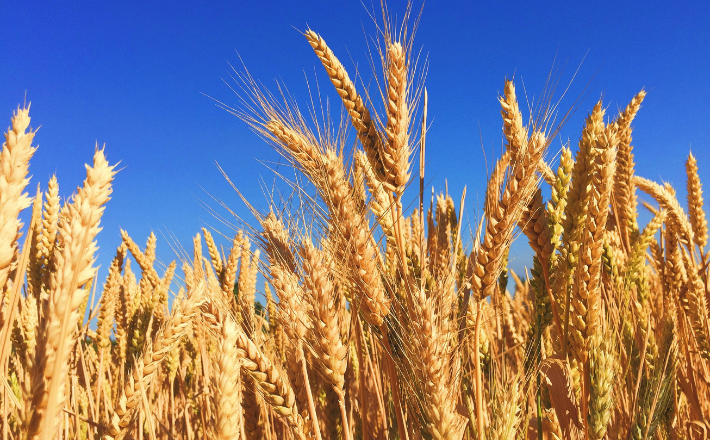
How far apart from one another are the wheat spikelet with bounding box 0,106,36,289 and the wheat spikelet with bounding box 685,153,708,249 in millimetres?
3529

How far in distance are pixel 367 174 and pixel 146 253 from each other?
93.0 inches

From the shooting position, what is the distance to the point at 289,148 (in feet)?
5.51

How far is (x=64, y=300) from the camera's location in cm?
61

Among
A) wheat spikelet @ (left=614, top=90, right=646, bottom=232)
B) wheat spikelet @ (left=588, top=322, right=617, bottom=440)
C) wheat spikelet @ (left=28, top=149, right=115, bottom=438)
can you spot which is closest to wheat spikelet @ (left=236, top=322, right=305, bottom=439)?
wheat spikelet @ (left=28, top=149, right=115, bottom=438)

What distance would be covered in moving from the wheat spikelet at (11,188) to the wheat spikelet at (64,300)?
7 centimetres

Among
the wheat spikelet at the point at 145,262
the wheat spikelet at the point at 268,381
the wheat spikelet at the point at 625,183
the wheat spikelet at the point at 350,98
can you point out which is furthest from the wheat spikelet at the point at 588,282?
the wheat spikelet at the point at 145,262

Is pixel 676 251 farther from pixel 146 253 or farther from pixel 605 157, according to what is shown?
pixel 146 253

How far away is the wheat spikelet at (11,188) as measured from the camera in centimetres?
62

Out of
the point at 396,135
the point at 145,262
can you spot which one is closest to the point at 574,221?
the point at 396,135

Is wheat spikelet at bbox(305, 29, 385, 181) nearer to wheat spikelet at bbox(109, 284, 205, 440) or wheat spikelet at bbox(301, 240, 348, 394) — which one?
wheat spikelet at bbox(301, 240, 348, 394)

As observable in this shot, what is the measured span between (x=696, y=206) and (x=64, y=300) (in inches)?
143

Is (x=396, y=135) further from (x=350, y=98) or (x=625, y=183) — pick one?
(x=625, y=183)

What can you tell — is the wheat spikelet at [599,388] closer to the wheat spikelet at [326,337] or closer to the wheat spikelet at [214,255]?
the wheat spikelet at [326,337]

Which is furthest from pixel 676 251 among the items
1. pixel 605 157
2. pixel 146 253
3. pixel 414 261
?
pixel 146 253
